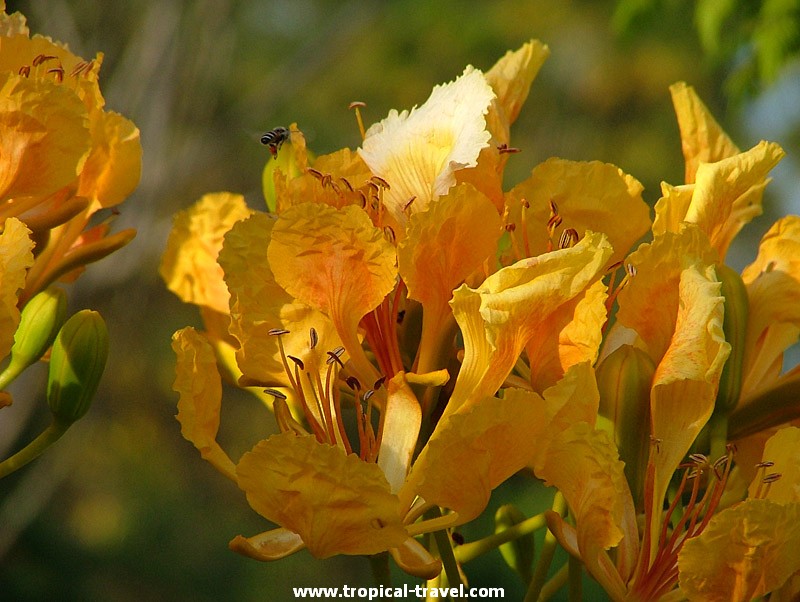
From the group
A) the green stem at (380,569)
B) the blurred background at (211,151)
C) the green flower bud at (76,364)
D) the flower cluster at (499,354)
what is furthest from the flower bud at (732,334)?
the blurred background at (211,151)

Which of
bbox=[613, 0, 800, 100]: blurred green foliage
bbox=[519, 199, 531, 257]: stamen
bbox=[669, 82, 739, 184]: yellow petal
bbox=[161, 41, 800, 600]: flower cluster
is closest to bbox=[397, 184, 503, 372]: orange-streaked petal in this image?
bbox=[161, 41, 800, 600]: flower cluster

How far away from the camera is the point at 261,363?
43.1 inches

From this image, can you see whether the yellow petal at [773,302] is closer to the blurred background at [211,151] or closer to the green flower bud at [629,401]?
the green flower bud at [629,401]

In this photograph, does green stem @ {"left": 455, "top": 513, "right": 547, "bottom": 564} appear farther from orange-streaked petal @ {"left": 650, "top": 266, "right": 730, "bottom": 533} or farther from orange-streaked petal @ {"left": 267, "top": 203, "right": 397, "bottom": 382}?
orange-streaked petal @ {"left": 267, "top": 203, "right": 397, "bottom": 382}

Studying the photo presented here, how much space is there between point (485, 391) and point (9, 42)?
57 cm

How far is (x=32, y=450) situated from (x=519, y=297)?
18.3 inches

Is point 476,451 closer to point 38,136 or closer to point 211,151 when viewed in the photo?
point 38,136

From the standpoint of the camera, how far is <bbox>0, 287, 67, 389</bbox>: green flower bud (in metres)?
1.11

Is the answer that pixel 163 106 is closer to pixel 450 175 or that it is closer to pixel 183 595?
pixel 183 595

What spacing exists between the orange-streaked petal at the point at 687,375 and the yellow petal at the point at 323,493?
26cm

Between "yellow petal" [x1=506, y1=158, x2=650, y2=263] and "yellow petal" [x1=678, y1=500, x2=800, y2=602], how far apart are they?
31 centimetres

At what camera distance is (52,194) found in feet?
3.52

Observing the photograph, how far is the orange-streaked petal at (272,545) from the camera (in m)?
0.96

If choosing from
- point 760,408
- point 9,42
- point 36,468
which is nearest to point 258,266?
point 9,42
